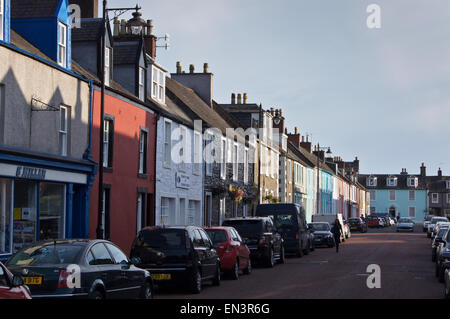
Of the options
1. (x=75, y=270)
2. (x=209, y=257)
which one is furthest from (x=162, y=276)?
(x=75, y=270)

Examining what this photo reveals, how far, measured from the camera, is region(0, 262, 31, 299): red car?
9859mm

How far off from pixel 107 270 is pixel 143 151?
15942 mm

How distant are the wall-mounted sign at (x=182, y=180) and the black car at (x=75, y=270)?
1812 centimetres

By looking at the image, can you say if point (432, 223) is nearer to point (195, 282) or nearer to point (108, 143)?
point (108, 143)

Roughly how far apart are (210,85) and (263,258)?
22.7m

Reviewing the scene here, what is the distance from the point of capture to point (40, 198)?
2094 cm

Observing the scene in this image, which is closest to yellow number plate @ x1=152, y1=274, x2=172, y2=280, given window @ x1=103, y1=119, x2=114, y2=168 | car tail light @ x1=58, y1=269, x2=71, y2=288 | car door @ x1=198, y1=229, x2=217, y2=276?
car door @ x1=198, y1=229, x2=217, y2=276

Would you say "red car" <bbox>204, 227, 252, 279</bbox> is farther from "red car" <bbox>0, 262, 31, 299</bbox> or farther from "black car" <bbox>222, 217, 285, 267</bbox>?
"red car" <bbox>0, 262, 31, 299</bbox>

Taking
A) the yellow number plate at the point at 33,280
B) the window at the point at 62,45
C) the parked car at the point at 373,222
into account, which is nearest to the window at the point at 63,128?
the window at the point at 62,45

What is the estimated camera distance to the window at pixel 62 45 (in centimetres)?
2284

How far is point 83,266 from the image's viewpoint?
12.2 m

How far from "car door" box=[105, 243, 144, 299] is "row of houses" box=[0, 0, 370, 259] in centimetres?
579
